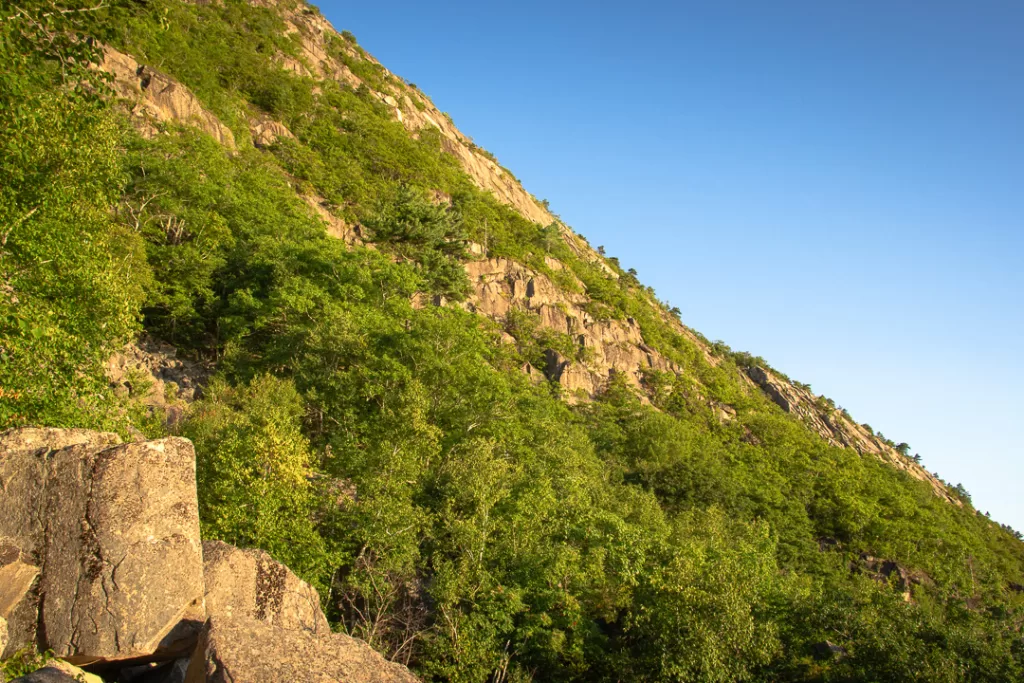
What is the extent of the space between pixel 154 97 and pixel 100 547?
145 ft

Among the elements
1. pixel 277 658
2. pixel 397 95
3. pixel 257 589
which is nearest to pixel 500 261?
pixel 397 95

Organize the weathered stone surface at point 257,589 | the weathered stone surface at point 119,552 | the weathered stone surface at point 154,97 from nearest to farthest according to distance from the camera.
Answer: the weathered stone surface at point 119,552, the weathered stone surface at point 257,589, the weathered stone surface at point 154,97

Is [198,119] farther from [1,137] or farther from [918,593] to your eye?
[918,593]

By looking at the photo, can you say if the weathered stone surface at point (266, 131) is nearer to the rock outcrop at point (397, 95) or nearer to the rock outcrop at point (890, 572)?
the rock outcrop at point (397, 95)

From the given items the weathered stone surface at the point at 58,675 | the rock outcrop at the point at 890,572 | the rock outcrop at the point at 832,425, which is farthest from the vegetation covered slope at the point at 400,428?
the rock outcrop at the point at 832,425

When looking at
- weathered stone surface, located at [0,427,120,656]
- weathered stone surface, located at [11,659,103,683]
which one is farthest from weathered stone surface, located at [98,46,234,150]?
weathered stone surface, located at [11,659,103,683]

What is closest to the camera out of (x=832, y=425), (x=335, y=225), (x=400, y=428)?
(x=400, y=428)

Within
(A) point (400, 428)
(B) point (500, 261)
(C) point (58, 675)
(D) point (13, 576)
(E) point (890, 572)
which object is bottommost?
(D) point (13, 576)

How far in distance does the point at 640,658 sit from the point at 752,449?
45.4 meters

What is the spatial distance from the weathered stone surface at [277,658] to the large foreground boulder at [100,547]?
1374mm

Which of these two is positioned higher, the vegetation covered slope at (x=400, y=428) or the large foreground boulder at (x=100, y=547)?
the vegetation covered slope at (x=400, y=428)

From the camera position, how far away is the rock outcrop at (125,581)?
9.48 metres

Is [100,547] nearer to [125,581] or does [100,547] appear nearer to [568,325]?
[125,581]

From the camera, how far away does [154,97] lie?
45.5 m
